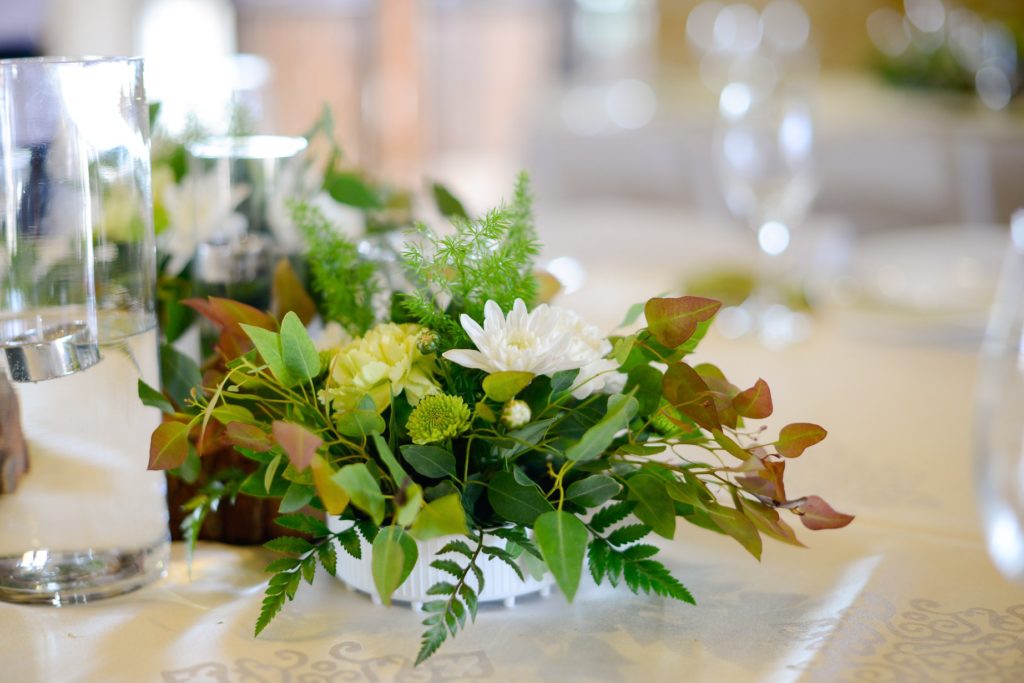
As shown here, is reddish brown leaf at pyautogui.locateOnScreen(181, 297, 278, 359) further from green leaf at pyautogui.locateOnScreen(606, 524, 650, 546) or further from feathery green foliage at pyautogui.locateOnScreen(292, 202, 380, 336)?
green leaf at pyautogui.locateOnScreen(606, 524, 650, 546)

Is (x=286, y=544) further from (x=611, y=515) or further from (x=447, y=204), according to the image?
(x=447, y=204)

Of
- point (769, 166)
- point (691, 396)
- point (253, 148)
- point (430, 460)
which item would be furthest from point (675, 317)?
point (769, 166)

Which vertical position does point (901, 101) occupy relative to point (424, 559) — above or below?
above

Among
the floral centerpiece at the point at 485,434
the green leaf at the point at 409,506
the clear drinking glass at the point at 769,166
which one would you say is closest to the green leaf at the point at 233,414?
the floral centerpiece at the point at 485,434

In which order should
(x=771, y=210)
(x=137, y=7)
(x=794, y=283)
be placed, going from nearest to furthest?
(x=771, y=210) → (x=794, y=283) → (x=137, y=7)

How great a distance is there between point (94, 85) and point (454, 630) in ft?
1.10

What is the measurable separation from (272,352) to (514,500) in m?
0.14

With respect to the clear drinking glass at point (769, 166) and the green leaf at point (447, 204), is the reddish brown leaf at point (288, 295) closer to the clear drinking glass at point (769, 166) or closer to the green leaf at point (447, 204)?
the green leaf at point (447, 204)

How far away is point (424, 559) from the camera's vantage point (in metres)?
0.56

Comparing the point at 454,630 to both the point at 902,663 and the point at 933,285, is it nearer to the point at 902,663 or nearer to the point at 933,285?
the point at 902,663

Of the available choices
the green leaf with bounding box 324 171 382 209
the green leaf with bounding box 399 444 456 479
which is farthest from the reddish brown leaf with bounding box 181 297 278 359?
the green leaf with bounding box 324 171 382 209

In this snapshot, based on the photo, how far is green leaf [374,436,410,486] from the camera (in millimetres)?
515

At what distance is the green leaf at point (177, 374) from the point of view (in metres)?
0.67

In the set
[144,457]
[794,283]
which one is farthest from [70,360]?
[794,283]
